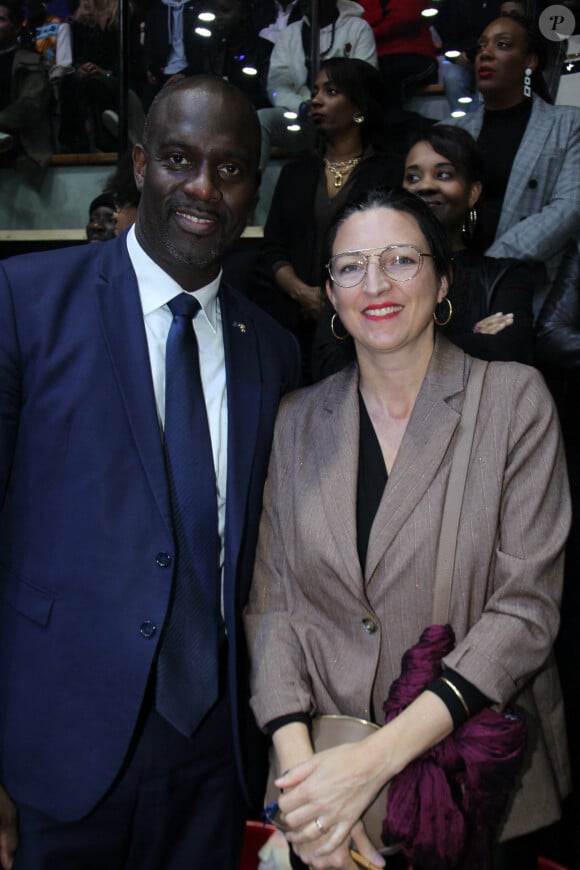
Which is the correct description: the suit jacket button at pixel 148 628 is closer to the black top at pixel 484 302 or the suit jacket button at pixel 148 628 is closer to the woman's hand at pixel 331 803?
the woman's hand at pixel 331 803

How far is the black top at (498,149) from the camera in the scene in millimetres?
3072

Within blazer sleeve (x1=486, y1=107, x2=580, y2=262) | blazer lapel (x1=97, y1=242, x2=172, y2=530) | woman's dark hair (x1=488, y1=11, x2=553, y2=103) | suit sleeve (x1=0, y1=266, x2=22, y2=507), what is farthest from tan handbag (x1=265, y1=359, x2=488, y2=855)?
woman's dark hair (x1=488, y1=11, x2=553, y2=103)

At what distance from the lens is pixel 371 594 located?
1.61 metres

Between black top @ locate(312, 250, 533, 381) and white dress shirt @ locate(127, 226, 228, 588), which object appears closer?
white dress shirt @ locate(127, 226, 228, 588)

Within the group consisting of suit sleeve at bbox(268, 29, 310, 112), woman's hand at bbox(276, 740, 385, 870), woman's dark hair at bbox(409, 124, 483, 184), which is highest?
suit sleeve at bbox(268, 29, 310, 112)

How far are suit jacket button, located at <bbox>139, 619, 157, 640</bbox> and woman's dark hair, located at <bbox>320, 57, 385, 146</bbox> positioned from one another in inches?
96.4

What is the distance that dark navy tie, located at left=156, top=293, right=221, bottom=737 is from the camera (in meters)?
1.58

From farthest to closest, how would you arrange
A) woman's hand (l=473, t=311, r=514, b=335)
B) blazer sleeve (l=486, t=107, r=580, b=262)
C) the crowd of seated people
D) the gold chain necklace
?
the gold chain necklace, blazer sleeve (l=486, t=107, r=580, b=262), the crowd of seated people, woman's hand (l=473, t=311, r=514, b=335)

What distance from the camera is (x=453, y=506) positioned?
5.21 ft

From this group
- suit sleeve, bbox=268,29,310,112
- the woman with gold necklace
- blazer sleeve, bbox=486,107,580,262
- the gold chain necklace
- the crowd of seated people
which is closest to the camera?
the crowd of seated people

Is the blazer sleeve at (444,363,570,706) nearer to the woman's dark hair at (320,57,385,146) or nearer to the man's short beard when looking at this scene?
the man's short beard

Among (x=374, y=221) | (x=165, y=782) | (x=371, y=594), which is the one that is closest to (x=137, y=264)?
(x=374, y=221)

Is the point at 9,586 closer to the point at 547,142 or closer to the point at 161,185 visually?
the point at 161,185

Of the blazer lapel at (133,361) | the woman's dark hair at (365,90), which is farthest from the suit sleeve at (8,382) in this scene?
the woman's dark hair at (365,90)
